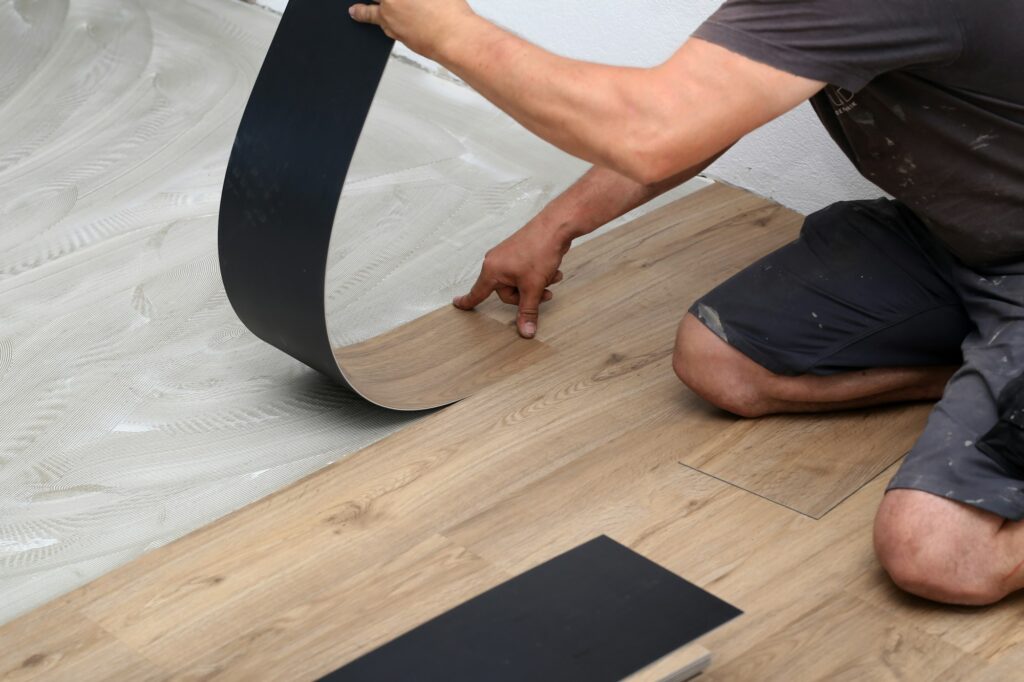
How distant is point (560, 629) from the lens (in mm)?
1535

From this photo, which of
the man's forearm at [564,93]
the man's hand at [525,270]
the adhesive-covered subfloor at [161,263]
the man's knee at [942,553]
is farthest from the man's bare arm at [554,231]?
the man's knee at [942,553]

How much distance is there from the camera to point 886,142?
1948 mm

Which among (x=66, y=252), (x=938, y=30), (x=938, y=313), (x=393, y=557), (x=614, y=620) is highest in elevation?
(x=938, y=30)

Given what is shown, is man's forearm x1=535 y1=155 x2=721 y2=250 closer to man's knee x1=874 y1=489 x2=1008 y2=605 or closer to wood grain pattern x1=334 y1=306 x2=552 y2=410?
wood grain pattern x1=334 y1=306 x2=552 y2=410

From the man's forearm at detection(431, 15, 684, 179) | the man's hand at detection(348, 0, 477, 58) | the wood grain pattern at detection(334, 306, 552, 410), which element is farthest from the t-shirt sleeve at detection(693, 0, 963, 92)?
the wood grain pattern at detection(334, 306, 552, 410)

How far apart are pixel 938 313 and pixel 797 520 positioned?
46 centimetres

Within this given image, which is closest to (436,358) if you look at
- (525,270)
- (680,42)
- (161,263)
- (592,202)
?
(525,270)

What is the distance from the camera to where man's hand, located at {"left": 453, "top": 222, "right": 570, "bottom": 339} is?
2.39m

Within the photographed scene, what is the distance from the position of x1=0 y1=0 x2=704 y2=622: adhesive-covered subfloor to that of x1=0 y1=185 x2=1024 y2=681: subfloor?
121 mm

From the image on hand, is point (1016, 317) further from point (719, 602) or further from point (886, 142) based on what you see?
point (719, 602)

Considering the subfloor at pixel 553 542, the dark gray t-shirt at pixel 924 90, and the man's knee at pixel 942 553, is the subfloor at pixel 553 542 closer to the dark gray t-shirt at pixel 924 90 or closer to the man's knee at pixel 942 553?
the man's knee at pixel 942 553

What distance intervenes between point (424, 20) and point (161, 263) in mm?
1178

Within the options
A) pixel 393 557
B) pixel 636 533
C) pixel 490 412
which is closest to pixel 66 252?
pixel 490 412

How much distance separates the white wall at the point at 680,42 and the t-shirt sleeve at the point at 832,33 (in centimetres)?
119
